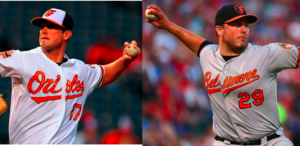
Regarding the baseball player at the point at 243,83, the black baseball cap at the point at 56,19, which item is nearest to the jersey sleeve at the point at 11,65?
the black baseball cap at the point at 56,19

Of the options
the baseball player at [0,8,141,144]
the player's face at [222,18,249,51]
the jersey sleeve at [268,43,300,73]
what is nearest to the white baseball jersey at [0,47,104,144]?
the baseball player at [0,8,141,144]

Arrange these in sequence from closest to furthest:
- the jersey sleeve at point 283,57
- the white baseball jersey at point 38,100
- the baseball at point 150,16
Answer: the jersey sleeve at point 283,57
the white baseball jersey at point 38,100
the baseball at point 150,16

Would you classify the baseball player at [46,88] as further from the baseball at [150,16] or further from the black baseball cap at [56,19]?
the baseball at [150,16]

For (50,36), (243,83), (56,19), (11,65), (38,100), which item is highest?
(56,19)

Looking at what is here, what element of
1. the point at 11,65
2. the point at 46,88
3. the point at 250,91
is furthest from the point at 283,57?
the point at 11,65

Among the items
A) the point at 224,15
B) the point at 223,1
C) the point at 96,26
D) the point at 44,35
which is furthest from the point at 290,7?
the point at 44,35

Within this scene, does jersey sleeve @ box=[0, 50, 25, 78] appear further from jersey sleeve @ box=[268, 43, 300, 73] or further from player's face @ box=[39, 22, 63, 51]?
jersey sleeve @ box=[268, 43, 300, 73]

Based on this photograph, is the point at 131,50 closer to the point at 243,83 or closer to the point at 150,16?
the point at 150,16
